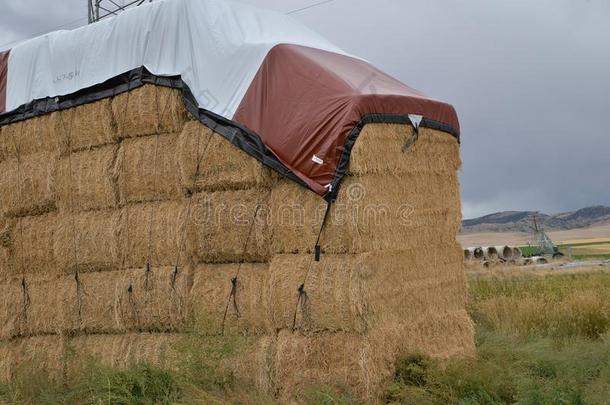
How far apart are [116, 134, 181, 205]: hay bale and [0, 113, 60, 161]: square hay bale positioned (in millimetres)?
1364

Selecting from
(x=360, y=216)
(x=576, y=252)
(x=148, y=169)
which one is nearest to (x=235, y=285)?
(x=360, y=216)

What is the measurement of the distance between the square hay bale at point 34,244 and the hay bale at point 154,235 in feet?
4.47

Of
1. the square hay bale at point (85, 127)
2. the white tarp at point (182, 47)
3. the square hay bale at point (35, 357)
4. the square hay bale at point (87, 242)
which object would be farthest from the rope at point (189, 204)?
the square hay bale at point (35, 357)

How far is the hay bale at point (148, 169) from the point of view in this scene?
8.62m

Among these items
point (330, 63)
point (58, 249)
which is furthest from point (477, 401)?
point (58, 249)

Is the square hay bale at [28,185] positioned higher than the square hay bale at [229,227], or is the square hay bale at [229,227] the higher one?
the square hay bale at [28,185]

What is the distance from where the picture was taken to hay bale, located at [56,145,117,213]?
9.18 meters

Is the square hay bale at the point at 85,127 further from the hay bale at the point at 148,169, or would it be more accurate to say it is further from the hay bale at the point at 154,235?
the hay bale at the point at 154,235

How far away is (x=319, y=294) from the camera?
7.23 metres

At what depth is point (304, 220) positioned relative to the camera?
24.4 feet

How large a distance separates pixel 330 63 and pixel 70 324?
4.73 m

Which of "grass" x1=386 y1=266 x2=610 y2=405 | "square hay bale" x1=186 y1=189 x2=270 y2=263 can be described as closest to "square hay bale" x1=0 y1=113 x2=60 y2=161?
"square hay bale" x1=186 y1=189 x2=270 y2=263

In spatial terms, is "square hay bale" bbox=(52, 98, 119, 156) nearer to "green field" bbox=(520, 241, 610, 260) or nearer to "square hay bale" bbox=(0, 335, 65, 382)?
"square hay bale" bbox=(0, 335, 65, 382)

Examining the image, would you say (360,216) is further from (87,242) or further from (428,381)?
(87,242)
